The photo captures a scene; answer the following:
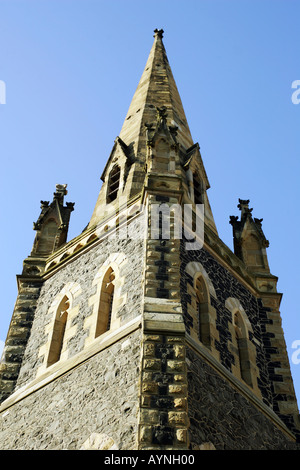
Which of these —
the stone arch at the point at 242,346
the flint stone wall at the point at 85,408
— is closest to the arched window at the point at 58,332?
the flint stone wall at the point at 85,408

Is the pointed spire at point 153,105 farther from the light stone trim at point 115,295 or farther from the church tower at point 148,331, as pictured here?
the light stone trim at point 115,295

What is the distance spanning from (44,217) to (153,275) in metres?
7.12

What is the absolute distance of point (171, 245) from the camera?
46.5 ft

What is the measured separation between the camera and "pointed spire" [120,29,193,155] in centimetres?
2117

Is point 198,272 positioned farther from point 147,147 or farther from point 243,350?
point 147,147

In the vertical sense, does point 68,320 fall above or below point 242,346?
above

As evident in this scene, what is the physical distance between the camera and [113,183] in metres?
19.7

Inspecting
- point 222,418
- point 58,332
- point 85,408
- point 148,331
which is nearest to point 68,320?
point 58,332

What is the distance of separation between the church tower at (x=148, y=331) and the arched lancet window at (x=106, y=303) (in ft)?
0.08

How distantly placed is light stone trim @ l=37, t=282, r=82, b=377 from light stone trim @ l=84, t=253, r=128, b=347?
0.49 m

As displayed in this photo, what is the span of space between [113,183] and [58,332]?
5956 millimetres

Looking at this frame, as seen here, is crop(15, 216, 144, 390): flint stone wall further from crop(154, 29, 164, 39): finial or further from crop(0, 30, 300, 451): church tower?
crop(154, 29, 164, 39): finial
